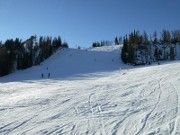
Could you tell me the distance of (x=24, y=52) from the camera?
104250 mm

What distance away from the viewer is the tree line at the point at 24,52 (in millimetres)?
89875

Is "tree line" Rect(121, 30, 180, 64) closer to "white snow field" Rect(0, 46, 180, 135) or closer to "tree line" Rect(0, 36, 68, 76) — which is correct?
"tree line" Rect(0, 36, 68, 76)

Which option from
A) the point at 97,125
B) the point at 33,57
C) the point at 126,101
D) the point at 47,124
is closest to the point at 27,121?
the point at 47,124

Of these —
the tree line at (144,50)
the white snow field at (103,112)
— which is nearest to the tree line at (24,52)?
the tree line at (144,50)

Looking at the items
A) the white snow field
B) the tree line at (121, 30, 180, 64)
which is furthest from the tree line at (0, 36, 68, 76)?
the white snow field

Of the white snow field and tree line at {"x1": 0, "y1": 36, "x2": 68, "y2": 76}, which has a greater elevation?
tree line at {"x1": 0, "y1": 36, "x2": 68, "y2": 76}

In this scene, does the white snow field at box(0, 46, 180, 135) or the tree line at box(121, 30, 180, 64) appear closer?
the white snow field at box(0, 46, 180, 135)

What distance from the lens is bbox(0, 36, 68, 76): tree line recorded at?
8988 cm

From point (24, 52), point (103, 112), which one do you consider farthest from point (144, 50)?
point (103, 112)

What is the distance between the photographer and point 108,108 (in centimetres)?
2147

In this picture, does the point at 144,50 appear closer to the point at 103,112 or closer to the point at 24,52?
the point at 24,52

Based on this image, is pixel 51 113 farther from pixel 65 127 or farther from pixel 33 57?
pixel 33 57

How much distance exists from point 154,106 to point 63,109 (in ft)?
19.9

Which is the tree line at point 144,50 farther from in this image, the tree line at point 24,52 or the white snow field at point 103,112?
the white snow field at point 103,112
